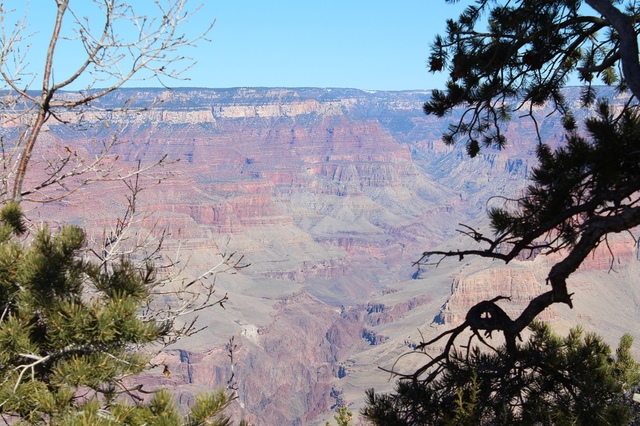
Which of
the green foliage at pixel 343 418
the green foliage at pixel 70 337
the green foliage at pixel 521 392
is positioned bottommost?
the green foliage at pixel 343 418

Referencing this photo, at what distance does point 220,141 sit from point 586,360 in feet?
650

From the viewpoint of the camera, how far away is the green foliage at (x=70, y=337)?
12.2 ft

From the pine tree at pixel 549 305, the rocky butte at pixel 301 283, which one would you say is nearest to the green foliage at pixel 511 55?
the pine tree at pixel 549 305

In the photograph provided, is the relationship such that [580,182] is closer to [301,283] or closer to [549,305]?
[549,305]

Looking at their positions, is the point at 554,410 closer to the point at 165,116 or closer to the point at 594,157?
the point at 594,157

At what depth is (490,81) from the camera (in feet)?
20.2

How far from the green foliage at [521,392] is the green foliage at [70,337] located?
1229 millimetres

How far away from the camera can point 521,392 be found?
14.4 ft

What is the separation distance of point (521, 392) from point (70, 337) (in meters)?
2.58

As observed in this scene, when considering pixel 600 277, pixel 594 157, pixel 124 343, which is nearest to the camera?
pixel 124 343

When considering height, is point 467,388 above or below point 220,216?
above

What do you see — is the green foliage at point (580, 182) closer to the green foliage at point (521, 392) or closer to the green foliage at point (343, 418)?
the green foliage at point (521, 392)

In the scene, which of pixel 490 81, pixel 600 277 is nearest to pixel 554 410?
pixel 490 81

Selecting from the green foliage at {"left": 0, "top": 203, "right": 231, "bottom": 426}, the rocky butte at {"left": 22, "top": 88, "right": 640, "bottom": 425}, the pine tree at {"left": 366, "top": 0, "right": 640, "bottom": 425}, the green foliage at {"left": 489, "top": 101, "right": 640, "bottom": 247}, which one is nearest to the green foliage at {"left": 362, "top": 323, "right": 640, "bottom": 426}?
the pine tree at {"left": 366, "top": 0, "right": 640, "bottom": 425}
